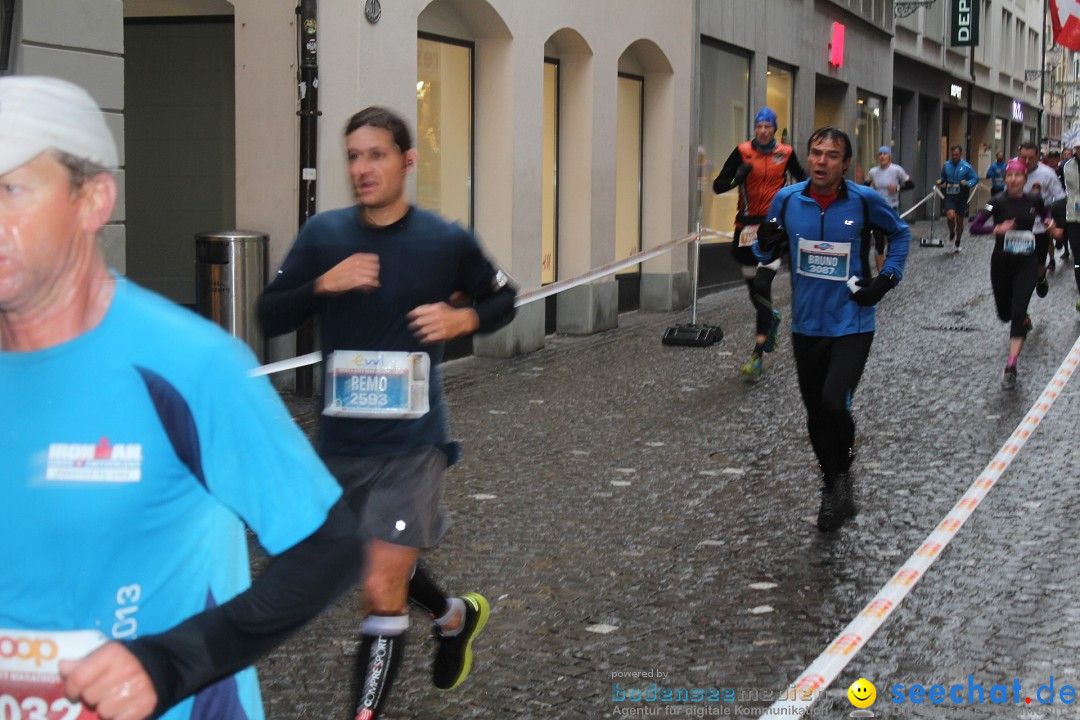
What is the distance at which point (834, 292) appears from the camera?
23.8 ft

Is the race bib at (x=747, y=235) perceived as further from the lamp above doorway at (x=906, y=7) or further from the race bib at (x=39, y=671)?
the lamp above doorway at (x=906, y=7)

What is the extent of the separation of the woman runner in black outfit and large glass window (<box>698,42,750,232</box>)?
835 centimetres

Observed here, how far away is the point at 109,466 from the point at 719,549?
5.21 meters

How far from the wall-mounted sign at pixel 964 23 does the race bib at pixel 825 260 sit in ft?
121

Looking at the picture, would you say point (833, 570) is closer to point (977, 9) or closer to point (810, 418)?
point (810, 418)

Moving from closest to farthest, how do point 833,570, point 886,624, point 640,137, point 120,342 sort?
1. point 120,342
2. point 886,624
3. point 833,570
4. point 640,137

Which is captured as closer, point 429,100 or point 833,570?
point 833,570

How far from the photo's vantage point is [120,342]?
5.97 ft

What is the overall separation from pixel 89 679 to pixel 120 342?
16.4 inches

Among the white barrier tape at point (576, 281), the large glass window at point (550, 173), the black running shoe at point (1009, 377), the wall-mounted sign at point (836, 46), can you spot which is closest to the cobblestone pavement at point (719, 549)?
the black running shoe at point (1009, 377)

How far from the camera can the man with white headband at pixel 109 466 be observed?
1760 mm

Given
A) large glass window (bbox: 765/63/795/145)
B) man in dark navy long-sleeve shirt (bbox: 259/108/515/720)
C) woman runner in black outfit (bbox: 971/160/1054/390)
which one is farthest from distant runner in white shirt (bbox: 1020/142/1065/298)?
man in dark navy long-sleeve shirt (bbox: 259/108/515/720)

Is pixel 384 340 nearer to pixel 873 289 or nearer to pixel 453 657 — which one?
pixel 453 657

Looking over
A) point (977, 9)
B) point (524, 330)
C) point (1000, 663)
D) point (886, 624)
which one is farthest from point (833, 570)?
point (977, 9)
